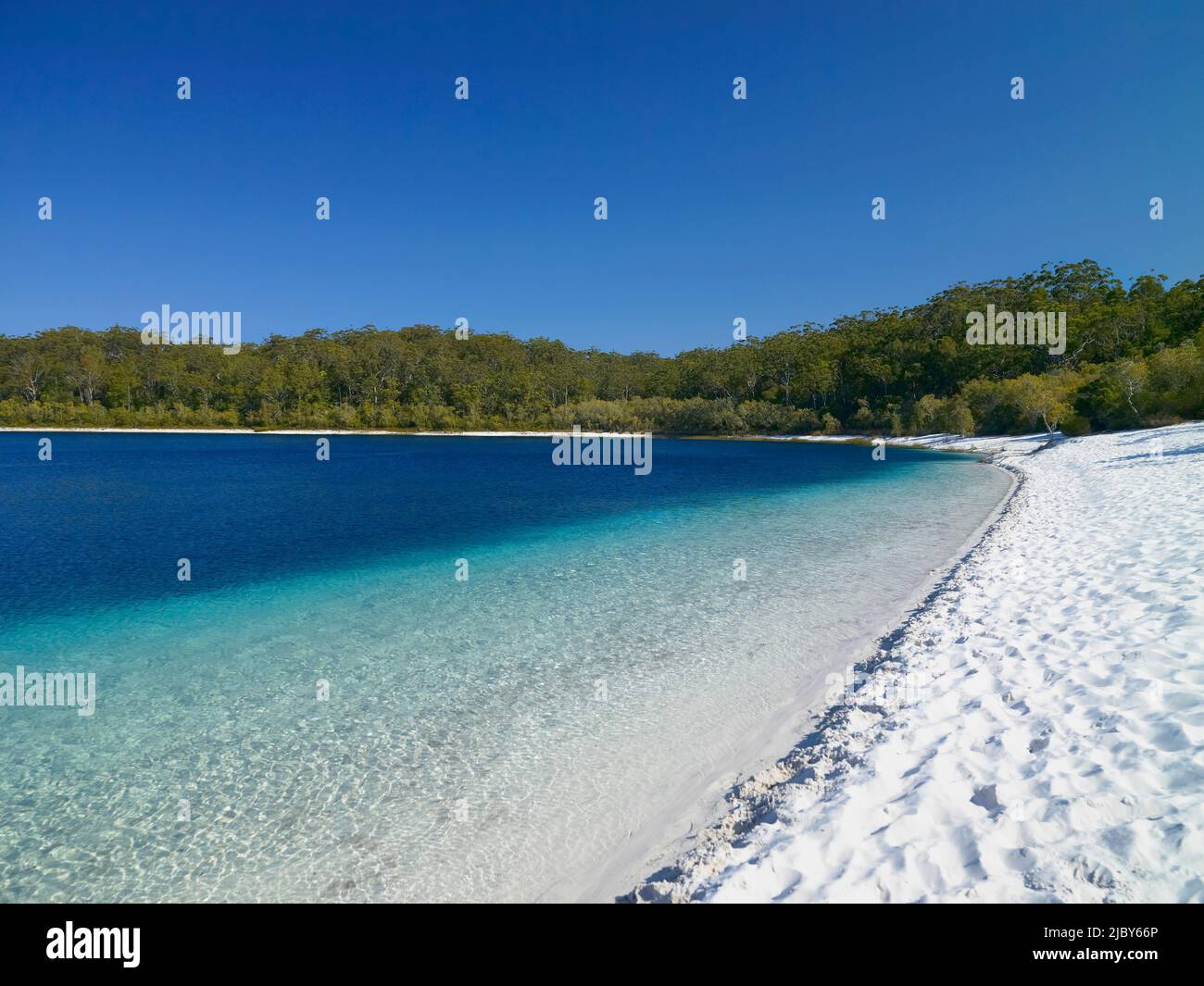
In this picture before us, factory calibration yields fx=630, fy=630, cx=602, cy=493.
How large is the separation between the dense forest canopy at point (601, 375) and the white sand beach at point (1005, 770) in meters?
69.8

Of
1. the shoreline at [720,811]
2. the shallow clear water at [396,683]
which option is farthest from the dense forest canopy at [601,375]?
the shoreline at [720,811]

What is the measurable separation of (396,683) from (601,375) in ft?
428

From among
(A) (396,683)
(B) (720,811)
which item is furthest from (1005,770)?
(A) (396,683)

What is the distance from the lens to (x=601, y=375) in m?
136

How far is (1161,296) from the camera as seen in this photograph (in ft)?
264

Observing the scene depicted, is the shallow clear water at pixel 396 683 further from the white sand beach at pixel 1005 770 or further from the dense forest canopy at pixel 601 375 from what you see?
the dense forest canopy at pixel 601 375

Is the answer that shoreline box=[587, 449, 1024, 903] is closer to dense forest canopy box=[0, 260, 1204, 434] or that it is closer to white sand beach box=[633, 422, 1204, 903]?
white sand beach box=[633, 422, 1204, 903]

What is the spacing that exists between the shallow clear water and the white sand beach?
1185 mm

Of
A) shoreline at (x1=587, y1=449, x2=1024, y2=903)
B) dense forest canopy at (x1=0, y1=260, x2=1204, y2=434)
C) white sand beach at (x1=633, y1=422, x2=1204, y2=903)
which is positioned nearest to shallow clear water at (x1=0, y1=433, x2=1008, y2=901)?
shoreline at (x1=587, y1=449, x2=1024, y2=903)

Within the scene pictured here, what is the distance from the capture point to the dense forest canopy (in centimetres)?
8094

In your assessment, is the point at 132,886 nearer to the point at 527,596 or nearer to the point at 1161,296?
the point at 527,596

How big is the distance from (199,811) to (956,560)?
597 inches

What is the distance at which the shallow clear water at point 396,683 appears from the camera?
211 inches
